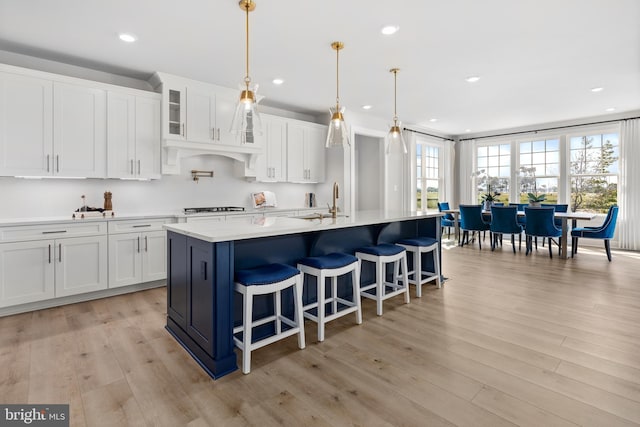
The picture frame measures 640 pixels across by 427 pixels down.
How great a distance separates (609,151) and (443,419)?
764 centimetres

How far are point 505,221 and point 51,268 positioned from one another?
270 inches

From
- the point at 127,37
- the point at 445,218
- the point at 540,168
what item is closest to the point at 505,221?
the point at 445,218

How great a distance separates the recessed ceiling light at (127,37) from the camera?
10.2ft

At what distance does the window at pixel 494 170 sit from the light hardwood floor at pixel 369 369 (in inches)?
203

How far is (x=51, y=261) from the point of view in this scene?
10.8 feet

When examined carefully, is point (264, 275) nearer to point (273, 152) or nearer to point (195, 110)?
point (195, 110)

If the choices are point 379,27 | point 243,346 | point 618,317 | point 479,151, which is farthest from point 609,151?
point 243,346

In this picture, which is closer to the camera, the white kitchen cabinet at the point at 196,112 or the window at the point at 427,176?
the white kitchen cabinet at the point at 196,112

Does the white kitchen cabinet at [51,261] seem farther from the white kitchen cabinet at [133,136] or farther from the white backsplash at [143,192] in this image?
the white kitchen cabinet at [133,136]

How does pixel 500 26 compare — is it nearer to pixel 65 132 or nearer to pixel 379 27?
pixel 379 27

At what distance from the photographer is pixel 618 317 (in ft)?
9.97

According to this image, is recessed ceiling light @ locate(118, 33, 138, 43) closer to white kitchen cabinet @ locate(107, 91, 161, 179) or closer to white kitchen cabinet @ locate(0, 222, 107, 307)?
white kitchen cabinet @ locate(107, 91, 161, 179)

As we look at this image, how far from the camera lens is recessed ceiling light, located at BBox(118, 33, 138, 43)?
10.2ft

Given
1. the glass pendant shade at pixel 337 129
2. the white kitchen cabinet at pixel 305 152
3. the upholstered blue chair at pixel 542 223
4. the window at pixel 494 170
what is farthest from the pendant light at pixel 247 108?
the window at pixel 494 170
